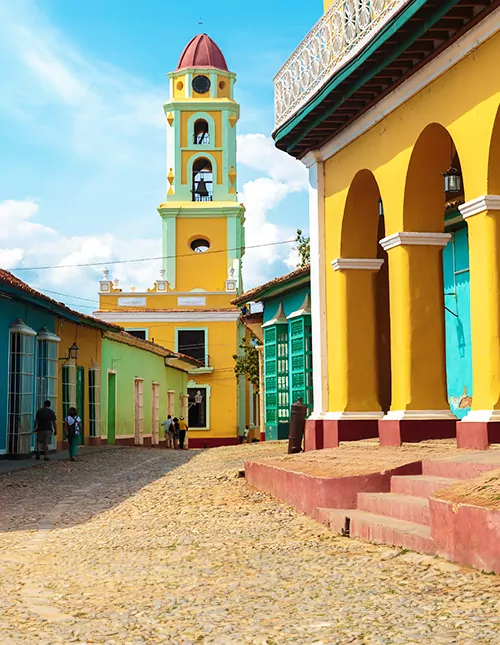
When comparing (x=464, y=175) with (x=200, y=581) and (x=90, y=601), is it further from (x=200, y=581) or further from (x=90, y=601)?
(x=90, y=601)

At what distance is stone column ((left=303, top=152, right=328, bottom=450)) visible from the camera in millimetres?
12484

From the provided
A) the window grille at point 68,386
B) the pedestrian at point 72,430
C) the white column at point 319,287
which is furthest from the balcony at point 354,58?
the window grille at point 68,386

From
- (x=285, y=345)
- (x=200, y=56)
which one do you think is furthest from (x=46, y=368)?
(x=200, y=56)

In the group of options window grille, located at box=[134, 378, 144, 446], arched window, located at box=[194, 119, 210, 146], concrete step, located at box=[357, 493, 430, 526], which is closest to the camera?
concrete step, located at box=[357, 493, 430, 526]

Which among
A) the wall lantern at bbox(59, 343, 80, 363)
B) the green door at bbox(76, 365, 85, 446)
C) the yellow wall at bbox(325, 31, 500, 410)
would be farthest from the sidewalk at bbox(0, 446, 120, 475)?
the yellow wall at bbox(325, 31, 500, 410)

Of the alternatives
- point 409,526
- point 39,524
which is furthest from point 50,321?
point 409,526

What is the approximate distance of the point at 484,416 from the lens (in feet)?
28.1

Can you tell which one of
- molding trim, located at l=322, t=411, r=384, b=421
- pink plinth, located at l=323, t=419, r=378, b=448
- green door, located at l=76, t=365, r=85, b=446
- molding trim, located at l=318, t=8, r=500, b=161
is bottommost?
pink plinth, located at l=323, t=419, r=378, b=448

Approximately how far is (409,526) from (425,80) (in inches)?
191

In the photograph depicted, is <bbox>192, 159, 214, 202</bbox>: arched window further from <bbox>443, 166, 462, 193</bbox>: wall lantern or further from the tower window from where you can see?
<bbox>443, 166, 462, 193</bbox>: wall lantern

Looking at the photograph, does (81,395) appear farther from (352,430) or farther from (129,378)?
(352,430)

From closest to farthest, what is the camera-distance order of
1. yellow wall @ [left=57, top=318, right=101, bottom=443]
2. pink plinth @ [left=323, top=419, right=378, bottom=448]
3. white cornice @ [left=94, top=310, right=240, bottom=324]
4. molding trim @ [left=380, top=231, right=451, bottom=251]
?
molding trim @ [left=380, top=231, right=451, bottom=251]
pink plinth @ [left=323, top=419, right=378, bottom=448]
yellow wall @ [left=57, top=318, right=101, bottom=443]
white cornice @ [left=94, top=310, right=240, bottom=324]

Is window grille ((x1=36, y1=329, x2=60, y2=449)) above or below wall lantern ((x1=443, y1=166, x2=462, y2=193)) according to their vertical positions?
below

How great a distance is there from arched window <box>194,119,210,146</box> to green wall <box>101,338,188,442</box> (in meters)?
11.9
